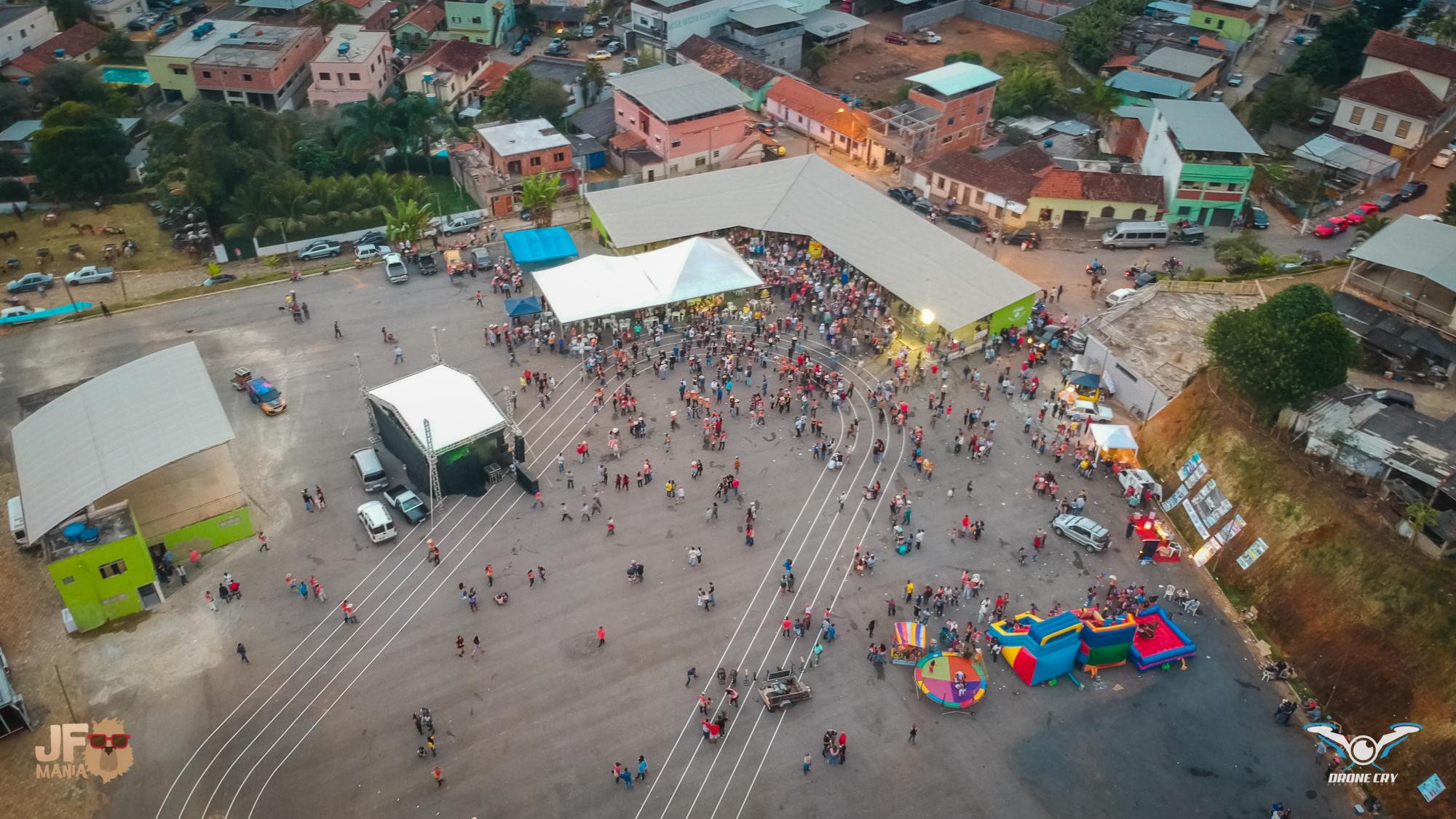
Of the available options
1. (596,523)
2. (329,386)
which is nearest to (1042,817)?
(596,523)

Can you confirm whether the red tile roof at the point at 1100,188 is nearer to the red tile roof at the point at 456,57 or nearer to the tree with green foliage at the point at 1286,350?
the tree with green foliage at the point at 1286,350

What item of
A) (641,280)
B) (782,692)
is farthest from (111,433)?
(782,692)

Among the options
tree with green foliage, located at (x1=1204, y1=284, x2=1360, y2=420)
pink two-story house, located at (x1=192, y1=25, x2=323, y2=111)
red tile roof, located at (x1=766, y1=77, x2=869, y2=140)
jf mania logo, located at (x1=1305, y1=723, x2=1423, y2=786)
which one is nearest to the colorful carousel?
jf mania logo, located at (x1=1305, y1=723, x2=1423, y2=786)

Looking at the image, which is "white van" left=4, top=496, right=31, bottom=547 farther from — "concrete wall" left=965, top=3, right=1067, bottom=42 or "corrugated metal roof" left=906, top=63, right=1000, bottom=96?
"concrete wall" left=965, top=3, right=1067, bottom=42

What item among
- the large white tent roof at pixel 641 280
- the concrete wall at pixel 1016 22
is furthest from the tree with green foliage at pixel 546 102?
the concrete wall at pixel 1016 22

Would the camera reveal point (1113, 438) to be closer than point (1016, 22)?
Yes

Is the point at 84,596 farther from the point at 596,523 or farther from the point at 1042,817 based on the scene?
the point at 1042,817

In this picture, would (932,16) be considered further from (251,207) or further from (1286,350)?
(1286,350)
